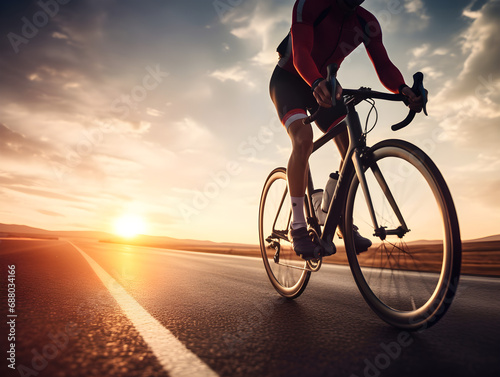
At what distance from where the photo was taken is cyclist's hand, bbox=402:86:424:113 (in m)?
2.39

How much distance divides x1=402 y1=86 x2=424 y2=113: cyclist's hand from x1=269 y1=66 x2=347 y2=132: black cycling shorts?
82 cm

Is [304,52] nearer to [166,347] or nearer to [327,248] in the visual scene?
[327,248]

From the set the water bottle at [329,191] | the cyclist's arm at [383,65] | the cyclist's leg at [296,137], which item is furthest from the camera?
the cyclist's leg at [296,137]

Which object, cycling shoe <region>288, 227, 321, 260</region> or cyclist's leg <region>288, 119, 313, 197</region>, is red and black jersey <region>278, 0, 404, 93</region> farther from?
cycling shoe <region>288, 227, 321, 260</region>

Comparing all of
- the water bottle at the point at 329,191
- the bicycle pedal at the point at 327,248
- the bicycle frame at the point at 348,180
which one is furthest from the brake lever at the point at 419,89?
the bicycle pedal at the point at 327,248

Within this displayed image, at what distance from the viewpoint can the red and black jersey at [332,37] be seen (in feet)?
9.02

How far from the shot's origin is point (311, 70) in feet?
8.38

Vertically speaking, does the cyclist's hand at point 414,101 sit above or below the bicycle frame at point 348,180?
above

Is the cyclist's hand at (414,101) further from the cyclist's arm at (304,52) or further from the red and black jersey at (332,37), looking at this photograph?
the cyclist's arm at (304,52)

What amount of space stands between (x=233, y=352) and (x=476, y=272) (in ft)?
19.3

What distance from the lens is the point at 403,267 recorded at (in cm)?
229

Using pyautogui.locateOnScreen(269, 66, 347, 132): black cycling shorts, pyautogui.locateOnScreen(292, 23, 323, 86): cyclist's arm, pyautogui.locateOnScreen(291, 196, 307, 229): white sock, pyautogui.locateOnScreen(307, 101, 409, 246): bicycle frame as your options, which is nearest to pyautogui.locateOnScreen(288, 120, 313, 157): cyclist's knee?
pyautogui.locateOnScreen(269, 66, 347, 132): black cycling shorts

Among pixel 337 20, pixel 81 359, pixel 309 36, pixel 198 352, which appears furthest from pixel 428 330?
pixel 337 20

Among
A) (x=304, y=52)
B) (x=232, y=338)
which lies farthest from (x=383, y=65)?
(x=232, y=338)
